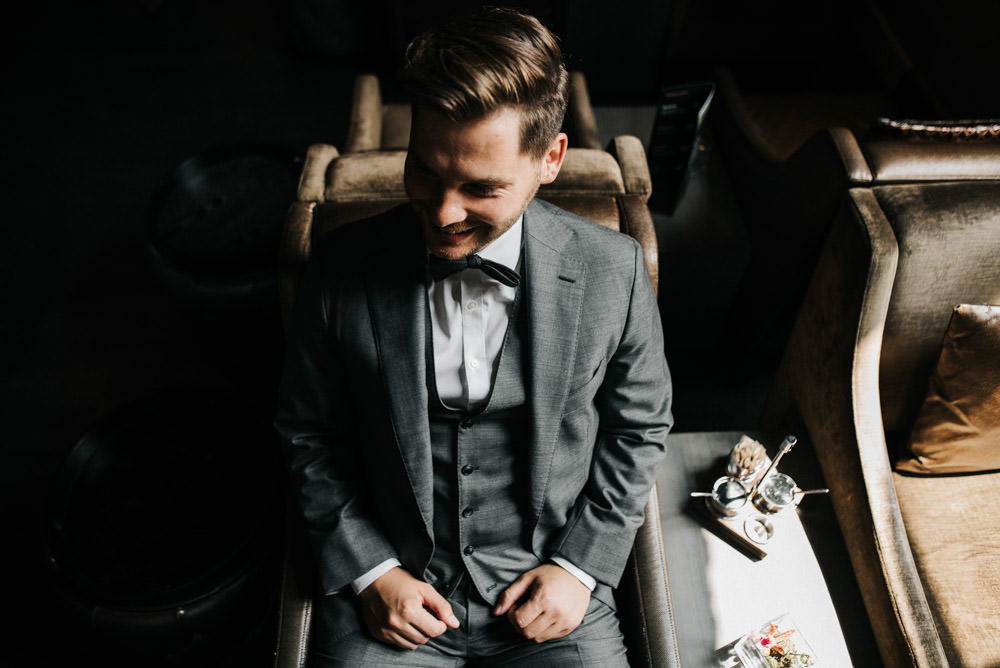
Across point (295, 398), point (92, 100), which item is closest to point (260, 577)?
point (295, 398)

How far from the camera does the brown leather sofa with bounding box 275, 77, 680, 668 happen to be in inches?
53.1

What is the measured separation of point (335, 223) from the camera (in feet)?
4.81

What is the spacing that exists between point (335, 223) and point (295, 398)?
1.30 feet

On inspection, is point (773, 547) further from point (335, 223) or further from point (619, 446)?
point (335, 223)

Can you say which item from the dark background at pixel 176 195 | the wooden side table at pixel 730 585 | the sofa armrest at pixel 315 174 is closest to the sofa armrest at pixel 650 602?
the wooden side table at pixel 730 585

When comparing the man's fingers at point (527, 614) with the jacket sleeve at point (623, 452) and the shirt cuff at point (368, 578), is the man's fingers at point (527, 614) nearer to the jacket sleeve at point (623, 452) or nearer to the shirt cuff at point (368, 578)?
the jacket sleeve at point (623, 452)

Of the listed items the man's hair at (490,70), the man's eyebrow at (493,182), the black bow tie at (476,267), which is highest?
the man's hair at (490,70)

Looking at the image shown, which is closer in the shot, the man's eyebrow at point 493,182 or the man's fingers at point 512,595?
the man's eyebrow at point 493,182

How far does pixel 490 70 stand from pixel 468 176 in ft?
0.52

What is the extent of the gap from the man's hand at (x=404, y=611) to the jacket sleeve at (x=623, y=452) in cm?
28

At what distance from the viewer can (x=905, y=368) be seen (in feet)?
5.43

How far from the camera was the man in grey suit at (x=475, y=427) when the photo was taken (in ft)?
4.14

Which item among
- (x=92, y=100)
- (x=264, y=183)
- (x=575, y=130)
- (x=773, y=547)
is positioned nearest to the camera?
(x=773, y=547)

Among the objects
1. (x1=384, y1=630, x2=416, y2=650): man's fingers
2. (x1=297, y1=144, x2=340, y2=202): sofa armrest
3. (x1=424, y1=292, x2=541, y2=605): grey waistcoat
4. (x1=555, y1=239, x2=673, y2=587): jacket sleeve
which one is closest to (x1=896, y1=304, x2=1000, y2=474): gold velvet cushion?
(x1=555, y1=239, x2=673, y2=587): jacket sleeve
